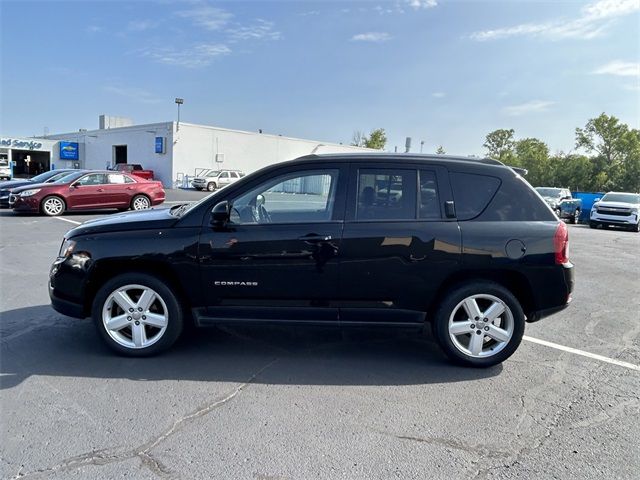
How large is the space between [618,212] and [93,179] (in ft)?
73.8

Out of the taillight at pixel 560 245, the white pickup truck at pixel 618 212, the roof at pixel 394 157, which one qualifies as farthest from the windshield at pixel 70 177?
the white pickup truck at pixel 618 212

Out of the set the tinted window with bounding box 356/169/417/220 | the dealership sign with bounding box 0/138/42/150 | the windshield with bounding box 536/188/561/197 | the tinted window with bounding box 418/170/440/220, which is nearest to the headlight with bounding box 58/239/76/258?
the tinted window with bounding box 356/169/417/220

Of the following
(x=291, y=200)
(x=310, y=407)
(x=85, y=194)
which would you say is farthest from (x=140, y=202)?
(x=310, y=407)

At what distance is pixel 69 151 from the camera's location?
43.6 m

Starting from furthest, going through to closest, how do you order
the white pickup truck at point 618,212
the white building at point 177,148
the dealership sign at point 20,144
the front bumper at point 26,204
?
1. the dealership sign at point 20,144
2. the white building at point 177,148
3. the white pickup truck at point 618,212
4. the front bumper at point 26,204

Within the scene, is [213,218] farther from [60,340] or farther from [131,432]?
[60,340]

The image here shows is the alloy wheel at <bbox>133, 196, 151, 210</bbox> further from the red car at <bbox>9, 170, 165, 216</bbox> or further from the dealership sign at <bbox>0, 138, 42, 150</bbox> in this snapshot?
the dealership sign at <bbox>0, 138, 42, 150</bbox>

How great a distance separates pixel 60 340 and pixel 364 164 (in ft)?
11.3

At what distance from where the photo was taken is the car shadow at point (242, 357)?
142 inches

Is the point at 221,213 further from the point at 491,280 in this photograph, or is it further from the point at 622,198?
the point at 622,198

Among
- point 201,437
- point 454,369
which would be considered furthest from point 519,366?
point 201,437

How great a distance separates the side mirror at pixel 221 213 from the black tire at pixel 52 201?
12922mm

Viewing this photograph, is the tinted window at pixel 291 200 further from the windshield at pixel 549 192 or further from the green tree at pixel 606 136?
the green tree at pixel 606 136

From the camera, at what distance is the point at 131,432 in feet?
9.19
